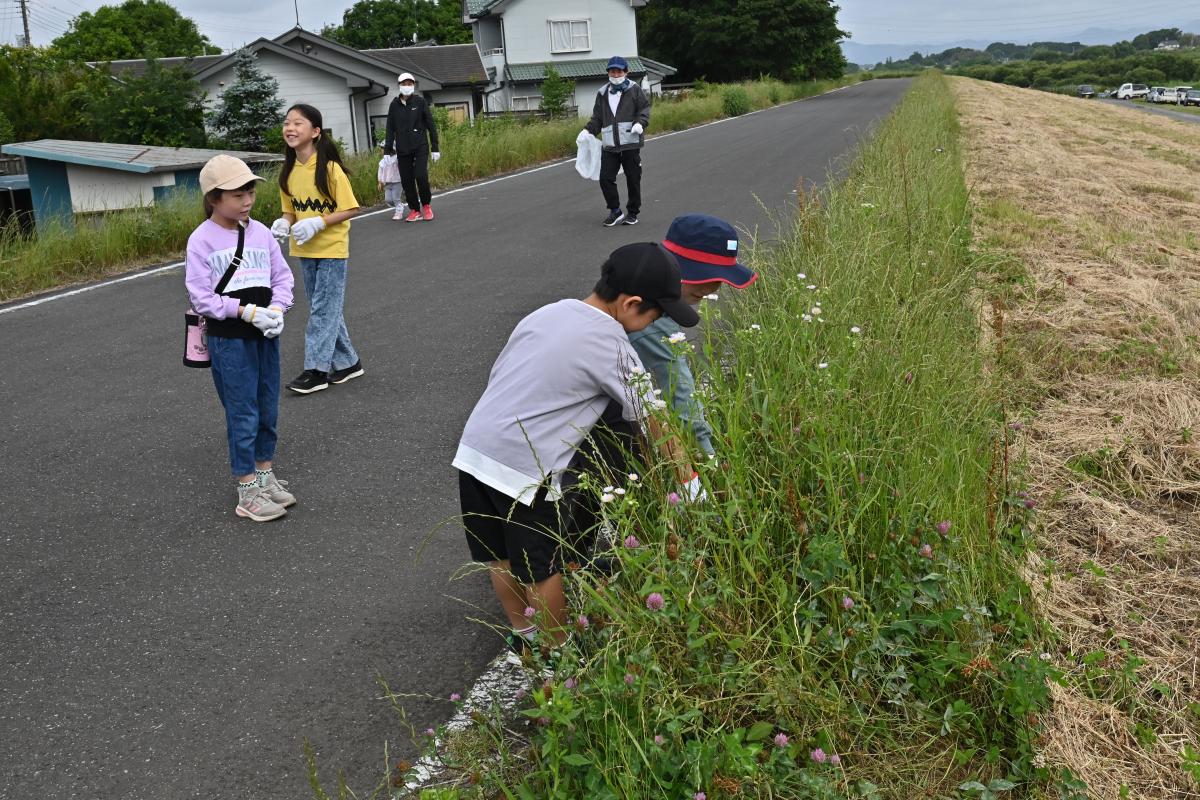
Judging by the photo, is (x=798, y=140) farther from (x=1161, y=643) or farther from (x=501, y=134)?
(x=1161, y=643)

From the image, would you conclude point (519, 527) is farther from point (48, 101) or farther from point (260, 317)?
point (48, 101)

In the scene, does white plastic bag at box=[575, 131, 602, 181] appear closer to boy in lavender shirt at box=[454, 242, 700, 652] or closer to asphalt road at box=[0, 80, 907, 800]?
asphalt road at box=[0, 80, 907, 800]

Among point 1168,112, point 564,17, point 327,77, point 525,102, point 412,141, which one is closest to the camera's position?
point 412,141

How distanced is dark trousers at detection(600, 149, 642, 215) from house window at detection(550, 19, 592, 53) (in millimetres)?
48945

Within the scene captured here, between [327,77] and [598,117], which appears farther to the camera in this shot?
[327,77]

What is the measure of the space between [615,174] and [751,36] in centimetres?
5750

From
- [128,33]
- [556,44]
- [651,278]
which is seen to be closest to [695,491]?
[651,278]

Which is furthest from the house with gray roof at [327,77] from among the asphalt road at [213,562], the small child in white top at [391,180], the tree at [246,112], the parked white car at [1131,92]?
the parked white car at [1131,92]

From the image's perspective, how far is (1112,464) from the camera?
4.42 m

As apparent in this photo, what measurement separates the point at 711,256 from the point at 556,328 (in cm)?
91

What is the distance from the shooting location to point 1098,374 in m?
5.58

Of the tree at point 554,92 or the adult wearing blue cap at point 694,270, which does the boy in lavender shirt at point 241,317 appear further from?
the tree at point 554,92

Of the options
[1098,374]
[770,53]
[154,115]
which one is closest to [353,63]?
[154,115]

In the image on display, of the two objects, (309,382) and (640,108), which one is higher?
(640,108)
